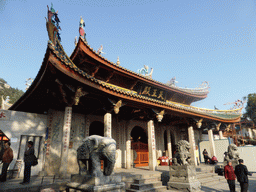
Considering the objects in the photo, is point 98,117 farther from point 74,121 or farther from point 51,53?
point 51,53

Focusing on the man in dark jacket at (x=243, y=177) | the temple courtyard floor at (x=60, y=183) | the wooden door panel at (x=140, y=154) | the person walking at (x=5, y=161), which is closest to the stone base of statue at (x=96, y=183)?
the temple courtyard floor at (x=60, y=183)

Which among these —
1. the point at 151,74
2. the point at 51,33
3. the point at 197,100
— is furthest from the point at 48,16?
the point at 197,100

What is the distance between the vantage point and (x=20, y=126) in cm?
736

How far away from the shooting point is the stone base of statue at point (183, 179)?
6091mm

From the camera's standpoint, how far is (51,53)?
528 centimetres

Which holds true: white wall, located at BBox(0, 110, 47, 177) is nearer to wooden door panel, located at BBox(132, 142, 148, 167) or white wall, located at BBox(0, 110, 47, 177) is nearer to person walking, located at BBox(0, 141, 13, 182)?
person walking, located at BBox(0, 141, 13, 182)

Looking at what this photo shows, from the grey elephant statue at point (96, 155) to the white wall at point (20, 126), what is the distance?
17.0ft

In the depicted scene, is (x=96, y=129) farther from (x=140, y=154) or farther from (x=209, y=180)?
(x=209, y=180)

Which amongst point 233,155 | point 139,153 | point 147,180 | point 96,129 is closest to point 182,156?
point 147,180

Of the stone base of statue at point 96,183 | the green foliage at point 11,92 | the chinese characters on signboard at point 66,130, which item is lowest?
the stone base of statue at point 96,183

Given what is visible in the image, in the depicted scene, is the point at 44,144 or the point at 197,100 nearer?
the point at 44,144

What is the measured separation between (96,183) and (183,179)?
15.0 ft

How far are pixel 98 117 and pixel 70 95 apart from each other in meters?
3.73

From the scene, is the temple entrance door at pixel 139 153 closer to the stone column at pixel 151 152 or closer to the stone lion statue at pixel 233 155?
the stone column at pixel 151 152
